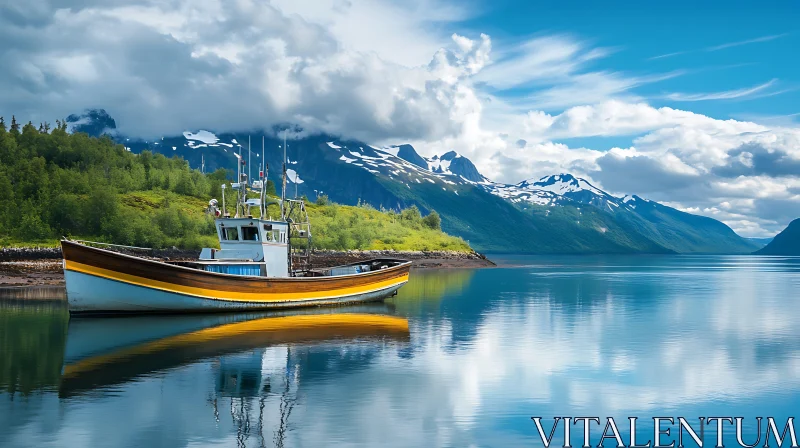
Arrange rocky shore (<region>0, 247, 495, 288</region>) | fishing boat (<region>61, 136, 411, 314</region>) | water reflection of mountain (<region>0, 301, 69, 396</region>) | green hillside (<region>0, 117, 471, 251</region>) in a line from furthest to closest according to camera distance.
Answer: green hillside (<region>0, 117, 471, 251</region>), rocky shore (<region>0, 247, 495, 288</region>), fishing boat (<region>61, 136, 411, 314</region>), water reflection of mountain (<region>0, 301, 69, 396</region>)

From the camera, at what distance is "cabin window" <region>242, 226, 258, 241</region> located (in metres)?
60.9

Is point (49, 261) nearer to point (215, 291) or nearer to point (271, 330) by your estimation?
point (215, 291)

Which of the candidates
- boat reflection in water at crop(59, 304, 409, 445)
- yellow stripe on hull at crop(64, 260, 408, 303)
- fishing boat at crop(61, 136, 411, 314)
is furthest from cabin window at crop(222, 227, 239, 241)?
boat reflection in water at crop(59, 304, 409, 445)

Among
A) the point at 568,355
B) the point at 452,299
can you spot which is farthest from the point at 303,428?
the point at 452,299

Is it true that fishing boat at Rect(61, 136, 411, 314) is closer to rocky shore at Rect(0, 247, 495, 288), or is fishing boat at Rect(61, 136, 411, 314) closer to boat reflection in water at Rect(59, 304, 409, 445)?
boat reflection in water at Rect(59, 304, 409, 445)

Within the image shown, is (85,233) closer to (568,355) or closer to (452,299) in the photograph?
(452,299)

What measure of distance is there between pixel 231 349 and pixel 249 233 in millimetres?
21820

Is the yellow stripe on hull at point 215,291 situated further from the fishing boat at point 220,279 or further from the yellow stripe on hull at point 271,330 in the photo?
the yellow stripe on hull at point 271,330

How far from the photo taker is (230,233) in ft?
202

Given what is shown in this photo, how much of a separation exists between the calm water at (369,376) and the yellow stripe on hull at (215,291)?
1777 mm

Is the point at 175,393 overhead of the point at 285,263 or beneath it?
beneath

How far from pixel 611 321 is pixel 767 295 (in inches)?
1720

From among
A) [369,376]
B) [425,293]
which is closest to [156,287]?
[369,376]

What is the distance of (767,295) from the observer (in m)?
91.4
